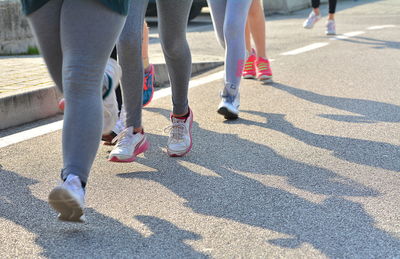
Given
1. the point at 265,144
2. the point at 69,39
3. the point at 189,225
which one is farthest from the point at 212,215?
the point at 265,144

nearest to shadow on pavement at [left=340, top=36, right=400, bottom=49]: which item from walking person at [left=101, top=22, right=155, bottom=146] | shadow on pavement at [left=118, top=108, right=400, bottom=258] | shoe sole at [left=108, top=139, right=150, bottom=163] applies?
walking person at [left=101, top=22, right=155, bottom=146]

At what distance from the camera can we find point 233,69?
17.1ft

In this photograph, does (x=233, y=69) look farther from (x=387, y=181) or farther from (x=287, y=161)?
(x=387, y=181)

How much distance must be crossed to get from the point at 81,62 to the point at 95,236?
27.4 inches

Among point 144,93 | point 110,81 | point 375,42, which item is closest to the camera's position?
point 110,81

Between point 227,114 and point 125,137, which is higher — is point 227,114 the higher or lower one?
the lower one

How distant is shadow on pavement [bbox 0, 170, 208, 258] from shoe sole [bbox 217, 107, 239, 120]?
195 cm

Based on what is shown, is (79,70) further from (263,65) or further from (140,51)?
(263,65)

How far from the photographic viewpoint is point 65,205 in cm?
284

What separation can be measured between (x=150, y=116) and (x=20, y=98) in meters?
0.95

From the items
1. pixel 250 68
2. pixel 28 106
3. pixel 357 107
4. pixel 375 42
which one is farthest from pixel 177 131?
pixel 375 42

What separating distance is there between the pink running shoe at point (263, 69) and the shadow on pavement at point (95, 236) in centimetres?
355

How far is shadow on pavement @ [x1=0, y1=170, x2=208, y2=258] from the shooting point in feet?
9.31

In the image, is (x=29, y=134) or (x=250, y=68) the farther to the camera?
(x=250, y=68)
